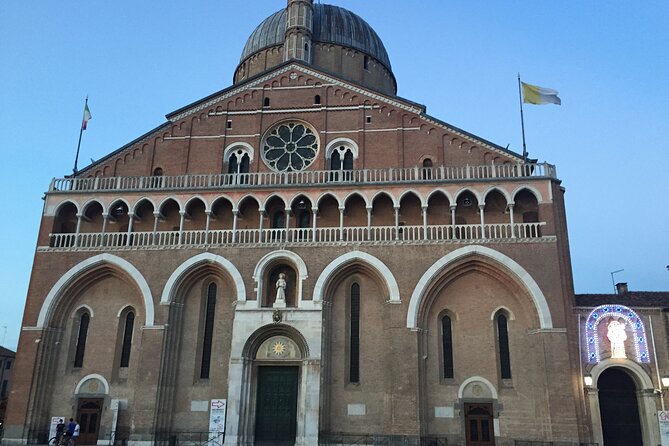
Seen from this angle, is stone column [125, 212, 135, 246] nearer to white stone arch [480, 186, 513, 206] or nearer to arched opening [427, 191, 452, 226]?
arched opening [427, 191, 452, 226]

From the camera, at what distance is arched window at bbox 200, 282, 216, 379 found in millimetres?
26141

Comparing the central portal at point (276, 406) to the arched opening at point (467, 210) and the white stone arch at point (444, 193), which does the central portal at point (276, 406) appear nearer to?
the white stone arch at point (444, 193)

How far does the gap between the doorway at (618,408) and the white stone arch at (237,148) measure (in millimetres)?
18416

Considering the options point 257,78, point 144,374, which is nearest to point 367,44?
point 257,78

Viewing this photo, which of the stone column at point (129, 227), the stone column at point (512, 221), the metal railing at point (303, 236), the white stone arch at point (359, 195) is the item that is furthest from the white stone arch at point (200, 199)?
the stone column at point (512, 221)

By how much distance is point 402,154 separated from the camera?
1092 inches

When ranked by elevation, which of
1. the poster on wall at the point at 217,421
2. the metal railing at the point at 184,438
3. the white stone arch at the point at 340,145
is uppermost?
the white stone arch at the point at 340,145

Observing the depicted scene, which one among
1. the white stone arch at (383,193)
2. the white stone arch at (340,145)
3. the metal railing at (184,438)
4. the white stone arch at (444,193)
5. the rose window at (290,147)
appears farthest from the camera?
the rose window at (290,147)

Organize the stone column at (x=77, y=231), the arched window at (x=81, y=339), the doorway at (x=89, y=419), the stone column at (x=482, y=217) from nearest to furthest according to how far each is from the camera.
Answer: the stone column at (x=482, y=217) < the doorway at (x=89, y=419) < the arched window at (x=81, y=339) < the stone column at (x=77, y=231)

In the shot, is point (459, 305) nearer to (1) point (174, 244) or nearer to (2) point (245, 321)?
(2) point (245, 321)

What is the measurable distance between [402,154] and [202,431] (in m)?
15.0

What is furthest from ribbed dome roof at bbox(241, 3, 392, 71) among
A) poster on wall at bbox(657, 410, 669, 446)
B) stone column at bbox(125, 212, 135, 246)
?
poster on wall at bbox(657, 410, 669, 446)

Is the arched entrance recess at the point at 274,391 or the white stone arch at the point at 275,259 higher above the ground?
the white stone arch at the point at 275,259

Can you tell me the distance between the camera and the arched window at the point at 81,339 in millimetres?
26922
